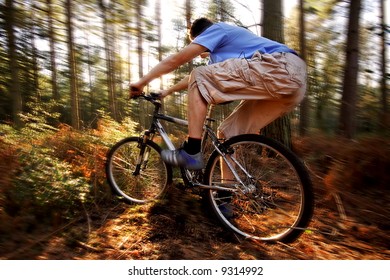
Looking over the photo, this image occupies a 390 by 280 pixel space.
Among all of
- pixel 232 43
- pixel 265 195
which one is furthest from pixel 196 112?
pixel 265 195

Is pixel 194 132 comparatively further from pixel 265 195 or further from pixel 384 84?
pixel 384 84

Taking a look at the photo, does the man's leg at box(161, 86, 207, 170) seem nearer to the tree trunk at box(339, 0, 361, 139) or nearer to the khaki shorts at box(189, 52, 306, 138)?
the khaki shorts at box(189, 52, 306, 138)

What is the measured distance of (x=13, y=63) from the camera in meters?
5.52

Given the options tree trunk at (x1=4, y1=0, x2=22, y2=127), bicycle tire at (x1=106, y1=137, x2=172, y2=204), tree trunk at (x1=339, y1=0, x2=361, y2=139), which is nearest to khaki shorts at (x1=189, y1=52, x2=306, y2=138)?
bicycle tire at (x1=106, y1=137, x2=172, y2=204)

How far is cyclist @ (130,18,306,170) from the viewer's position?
2.64 meters

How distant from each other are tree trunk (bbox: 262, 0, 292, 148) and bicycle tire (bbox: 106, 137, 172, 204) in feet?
8.72

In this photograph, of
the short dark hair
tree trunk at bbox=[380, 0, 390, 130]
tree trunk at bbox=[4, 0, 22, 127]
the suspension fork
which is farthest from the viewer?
tree trunk at bbox=[4, 0, 22, 127]

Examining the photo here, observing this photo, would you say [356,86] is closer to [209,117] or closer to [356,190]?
[356,190]

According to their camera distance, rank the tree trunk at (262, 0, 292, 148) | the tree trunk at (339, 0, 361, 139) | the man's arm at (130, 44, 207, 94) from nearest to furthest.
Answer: the man's arm at (130, 44, 207, 94), the tree trunk at (339, 0, 361, 139), the tree trunk at (262, 0, 292, 148)

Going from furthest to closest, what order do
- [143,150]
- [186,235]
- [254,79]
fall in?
[143,150] → [186,235] → [254,79]

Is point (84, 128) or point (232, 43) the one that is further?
point (84, 128)

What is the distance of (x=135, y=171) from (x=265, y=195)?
67.3 inches

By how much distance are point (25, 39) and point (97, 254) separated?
4500 millimetres

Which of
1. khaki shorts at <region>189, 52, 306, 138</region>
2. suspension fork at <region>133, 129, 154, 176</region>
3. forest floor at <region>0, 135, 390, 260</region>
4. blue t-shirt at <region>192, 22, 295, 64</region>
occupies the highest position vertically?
blue t-shirt at <region>192, 22, 295, 64</region>
